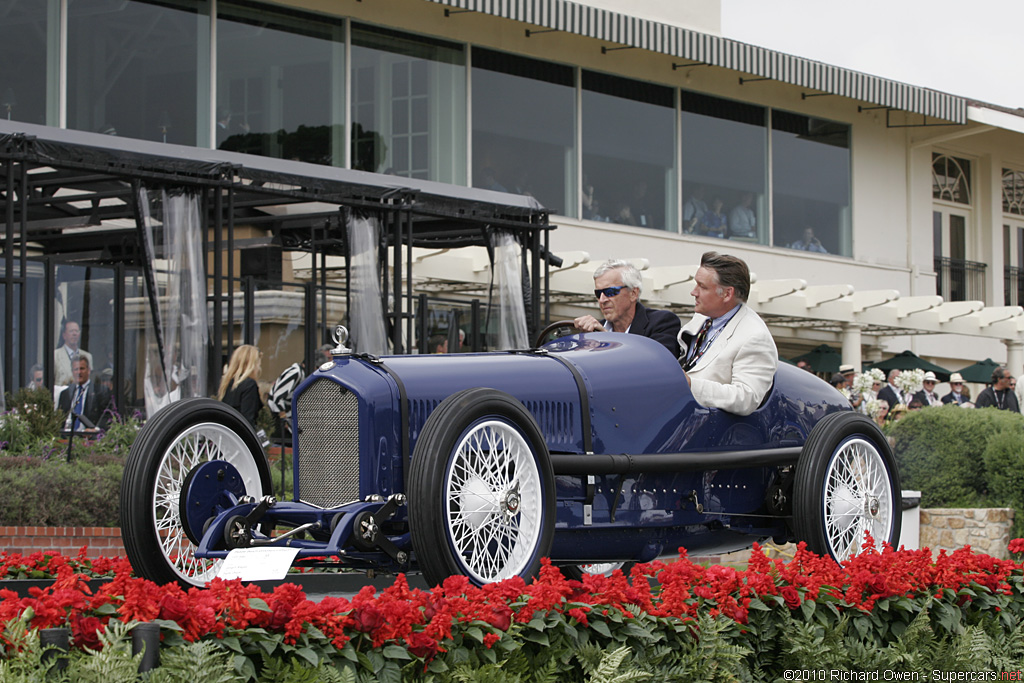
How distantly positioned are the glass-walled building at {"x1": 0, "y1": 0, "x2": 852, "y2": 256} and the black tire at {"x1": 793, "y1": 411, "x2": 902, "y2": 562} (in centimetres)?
1365

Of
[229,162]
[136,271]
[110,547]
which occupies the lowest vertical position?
[110,547]

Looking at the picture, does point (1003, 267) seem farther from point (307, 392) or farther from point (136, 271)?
point (307, 392)

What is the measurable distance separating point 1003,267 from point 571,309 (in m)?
14.4

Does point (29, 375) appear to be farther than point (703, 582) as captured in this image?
Yes

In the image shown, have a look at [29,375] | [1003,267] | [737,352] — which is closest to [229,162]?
[29,375]

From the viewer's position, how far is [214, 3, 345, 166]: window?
19.3 meters

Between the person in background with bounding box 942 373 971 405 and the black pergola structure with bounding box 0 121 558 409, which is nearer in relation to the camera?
the black pergola structure with bounding box 0 121 558 409

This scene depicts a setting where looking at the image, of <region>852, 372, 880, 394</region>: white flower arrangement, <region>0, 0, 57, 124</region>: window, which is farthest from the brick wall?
<region>852, 372, 880, 394</region>: white flower arrangement

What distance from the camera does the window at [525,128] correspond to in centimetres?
2234

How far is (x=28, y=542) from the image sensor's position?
8891 mm

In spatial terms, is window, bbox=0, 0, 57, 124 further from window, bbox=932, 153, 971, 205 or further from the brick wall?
window, bbox=932, 153, 971, 205

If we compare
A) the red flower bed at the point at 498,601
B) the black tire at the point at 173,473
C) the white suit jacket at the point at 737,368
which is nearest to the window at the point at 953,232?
the white suit jacket at the point at 737,368

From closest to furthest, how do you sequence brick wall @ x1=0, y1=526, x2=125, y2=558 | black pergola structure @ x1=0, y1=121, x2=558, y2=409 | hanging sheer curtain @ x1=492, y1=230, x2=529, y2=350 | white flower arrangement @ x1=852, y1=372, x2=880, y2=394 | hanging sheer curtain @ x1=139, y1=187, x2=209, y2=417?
brick wall @ x1=0, y1=526, x2=125, y2=558
black pergola structure @ x1=0, y1=121, x2=558, y2=409
hanging sheer curtain @ x1=139, y1=187, x2=209, y2=417
hanging sheer curtain @ x1=492, y1=230, x2=529, y2=350
white flower arrangement @ x1=852, y1=372, x2=880, y2=394

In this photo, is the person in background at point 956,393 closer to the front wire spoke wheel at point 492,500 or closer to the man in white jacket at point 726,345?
the man in white jacket at point 726,345
